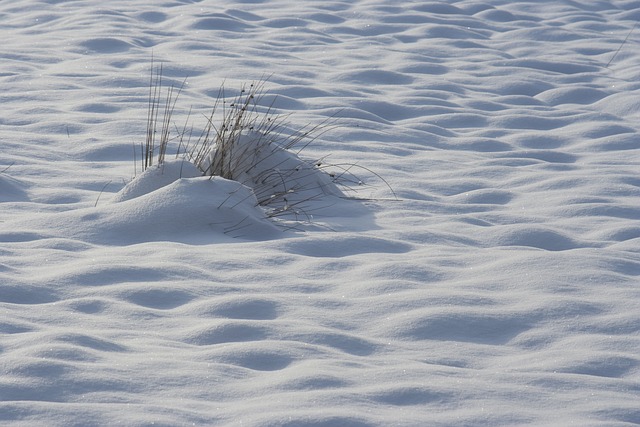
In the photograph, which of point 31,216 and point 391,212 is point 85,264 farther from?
point 391,212

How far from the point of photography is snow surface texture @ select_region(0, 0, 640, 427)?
2566 millimetres

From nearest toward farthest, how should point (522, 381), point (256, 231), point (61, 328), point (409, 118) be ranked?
point (522, 381) → point (61, 328) → point (256, 231) → point (409, 118)

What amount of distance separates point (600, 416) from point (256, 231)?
1.74 m

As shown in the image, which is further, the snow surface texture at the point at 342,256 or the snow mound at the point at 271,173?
the snow mound at the point at 271,173

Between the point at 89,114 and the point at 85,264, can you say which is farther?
the point at 89,114

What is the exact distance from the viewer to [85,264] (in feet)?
11.2

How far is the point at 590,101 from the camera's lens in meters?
6.50

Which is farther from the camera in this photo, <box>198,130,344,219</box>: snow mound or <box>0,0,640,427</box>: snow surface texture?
<box>198,130,344,219</box>: snow mound

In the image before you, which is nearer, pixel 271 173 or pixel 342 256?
pixel 342 256

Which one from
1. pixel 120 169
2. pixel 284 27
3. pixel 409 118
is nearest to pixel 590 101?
pixel 409 118

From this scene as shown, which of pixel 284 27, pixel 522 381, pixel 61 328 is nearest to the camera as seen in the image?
pixel 522 381

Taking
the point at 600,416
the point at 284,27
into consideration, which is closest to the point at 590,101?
the point at 284,27

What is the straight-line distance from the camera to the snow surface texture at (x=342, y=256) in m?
2.57

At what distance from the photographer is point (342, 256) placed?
147 inches
